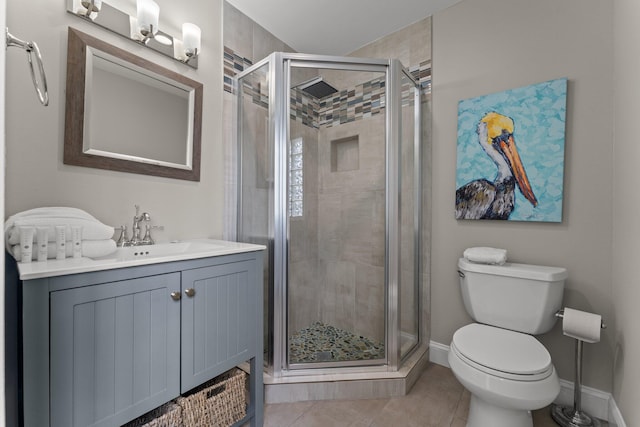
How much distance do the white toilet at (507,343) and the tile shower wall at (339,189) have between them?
505 millimetres

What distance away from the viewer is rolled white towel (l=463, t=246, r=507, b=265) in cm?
162

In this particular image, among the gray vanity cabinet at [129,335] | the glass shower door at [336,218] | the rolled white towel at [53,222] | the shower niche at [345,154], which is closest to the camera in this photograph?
the gray vanity cabinet at [129,335]

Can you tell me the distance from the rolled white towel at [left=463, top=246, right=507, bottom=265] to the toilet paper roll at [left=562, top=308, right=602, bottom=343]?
1.20 ft

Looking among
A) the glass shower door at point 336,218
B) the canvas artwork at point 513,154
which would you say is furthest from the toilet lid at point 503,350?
A: the canvas artwork at point 513,154

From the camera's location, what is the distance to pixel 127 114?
4.90ft

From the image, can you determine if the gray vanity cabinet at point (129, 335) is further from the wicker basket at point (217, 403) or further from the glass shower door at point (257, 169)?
the glass shower door at point (257, 169)

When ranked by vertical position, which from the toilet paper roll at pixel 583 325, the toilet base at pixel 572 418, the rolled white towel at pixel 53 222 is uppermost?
the rolled white towel at pixel 53 222

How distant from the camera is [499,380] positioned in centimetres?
117

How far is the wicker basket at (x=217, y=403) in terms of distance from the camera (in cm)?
125

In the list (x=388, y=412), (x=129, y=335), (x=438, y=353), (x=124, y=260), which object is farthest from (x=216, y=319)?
(x=438, y=353)

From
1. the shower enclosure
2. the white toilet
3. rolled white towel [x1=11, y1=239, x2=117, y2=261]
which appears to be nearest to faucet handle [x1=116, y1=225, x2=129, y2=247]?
rolled white towel [x1=11, y1=239, x2=117, y2=261]

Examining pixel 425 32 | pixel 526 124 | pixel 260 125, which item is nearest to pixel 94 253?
pixel 260 125

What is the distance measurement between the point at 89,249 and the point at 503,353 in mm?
1825

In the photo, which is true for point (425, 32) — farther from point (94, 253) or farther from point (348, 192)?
point (94, 253)
